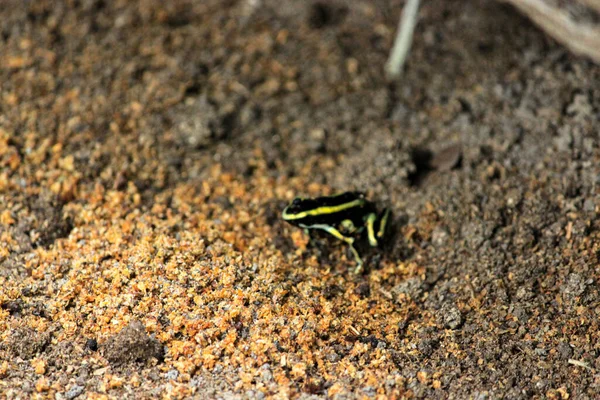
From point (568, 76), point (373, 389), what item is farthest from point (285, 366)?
point (568, 76)

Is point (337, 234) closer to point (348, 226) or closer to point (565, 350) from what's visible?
point (348, 226)

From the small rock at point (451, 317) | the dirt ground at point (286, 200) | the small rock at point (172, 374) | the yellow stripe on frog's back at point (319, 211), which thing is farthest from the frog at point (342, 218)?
the small rock at point (172, 374)

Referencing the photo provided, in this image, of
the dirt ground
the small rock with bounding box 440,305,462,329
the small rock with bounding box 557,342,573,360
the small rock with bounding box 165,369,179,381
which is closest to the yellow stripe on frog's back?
the dirt ground

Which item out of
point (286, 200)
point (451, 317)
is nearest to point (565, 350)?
point (451, 317)

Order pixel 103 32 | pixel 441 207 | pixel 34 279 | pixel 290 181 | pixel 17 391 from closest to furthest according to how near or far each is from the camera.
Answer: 1. pixel 17 391
2. pixel 34 279
3. pixel 441 207
4. pixel 290 181
5. pixel 103 32

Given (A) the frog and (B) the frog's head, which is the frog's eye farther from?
(B) the frog's head

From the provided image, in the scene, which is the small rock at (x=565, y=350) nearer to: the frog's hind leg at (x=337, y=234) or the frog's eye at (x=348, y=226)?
the frog's hind leg at (x=337, y=234)

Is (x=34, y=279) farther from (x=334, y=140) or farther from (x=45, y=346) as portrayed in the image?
(x=334, y=140)

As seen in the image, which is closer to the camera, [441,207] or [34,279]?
[34,279]
